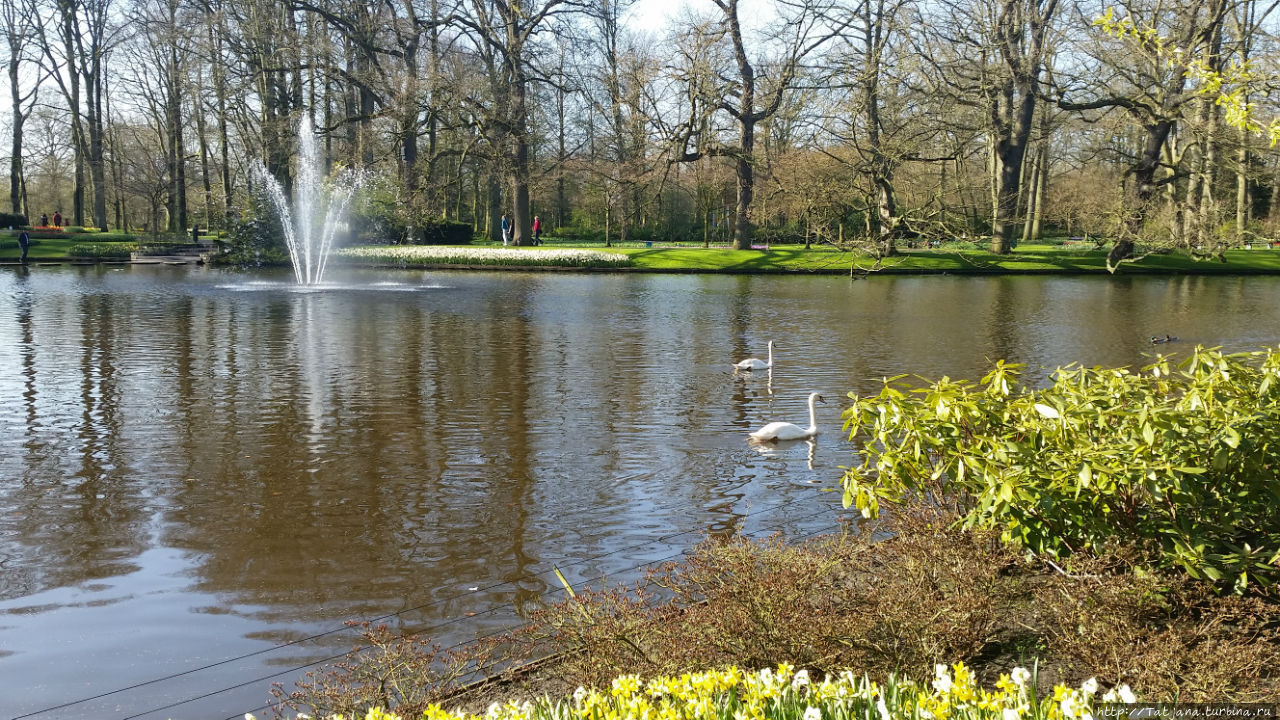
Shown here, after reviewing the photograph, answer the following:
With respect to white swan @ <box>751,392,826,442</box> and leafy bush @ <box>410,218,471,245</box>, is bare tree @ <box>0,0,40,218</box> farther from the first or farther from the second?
white swan @ <box>751,392,826,442</box>

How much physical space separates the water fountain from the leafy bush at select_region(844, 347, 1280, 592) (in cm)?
3124

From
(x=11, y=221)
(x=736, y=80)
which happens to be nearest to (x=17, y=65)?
(x=11, y=221)

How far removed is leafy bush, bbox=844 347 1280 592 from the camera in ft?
12.4

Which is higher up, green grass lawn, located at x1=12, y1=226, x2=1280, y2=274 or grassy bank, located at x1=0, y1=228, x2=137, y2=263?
grassy bank, located at x1=0, y1=228, x2=137, y2=263

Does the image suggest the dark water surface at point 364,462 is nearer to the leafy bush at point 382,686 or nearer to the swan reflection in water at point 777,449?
the swan reflection in water at point 777,449

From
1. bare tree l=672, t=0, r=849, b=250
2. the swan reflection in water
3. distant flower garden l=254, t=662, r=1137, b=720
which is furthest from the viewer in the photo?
bare tree l=672, t=0, r=849, b=250

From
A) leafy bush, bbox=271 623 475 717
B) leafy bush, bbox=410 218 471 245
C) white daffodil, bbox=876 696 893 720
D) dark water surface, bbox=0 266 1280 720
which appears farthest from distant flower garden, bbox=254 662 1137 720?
leafy bush, bbox=410 218 471 245

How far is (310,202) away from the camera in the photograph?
114 feet

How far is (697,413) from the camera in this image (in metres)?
10.4

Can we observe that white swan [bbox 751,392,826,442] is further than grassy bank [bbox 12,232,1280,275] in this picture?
No

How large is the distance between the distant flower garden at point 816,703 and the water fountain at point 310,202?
32.2m

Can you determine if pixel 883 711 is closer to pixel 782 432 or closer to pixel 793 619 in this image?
pixel 793 619

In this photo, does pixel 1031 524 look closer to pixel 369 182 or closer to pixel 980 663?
pixel 980 663

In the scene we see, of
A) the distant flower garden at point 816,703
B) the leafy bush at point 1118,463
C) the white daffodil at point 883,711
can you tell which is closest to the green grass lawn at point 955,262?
the leafy bush at point 1118,463
